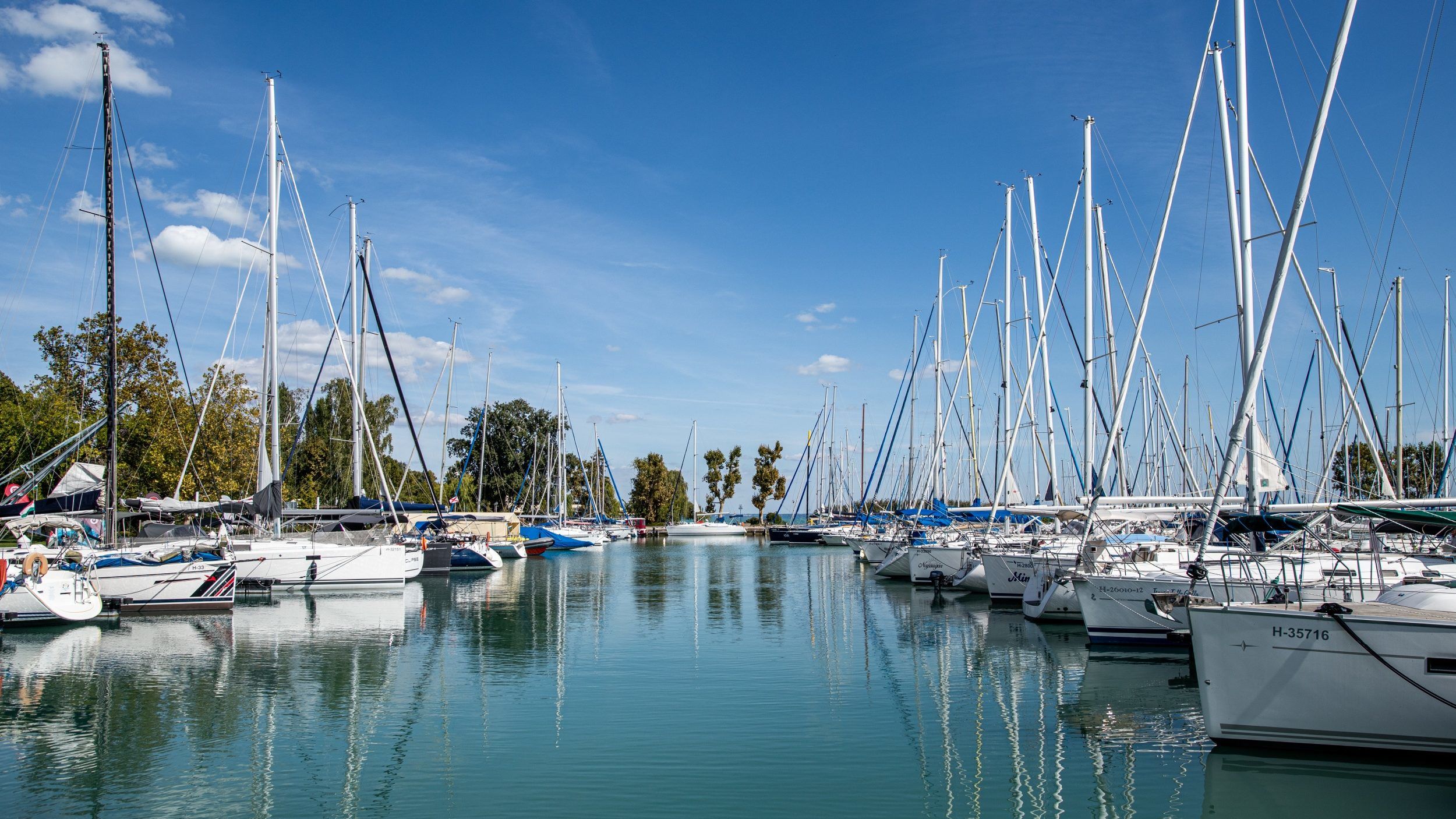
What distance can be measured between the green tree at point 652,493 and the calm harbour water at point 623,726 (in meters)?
90.9

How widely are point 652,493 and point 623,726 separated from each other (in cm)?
10497

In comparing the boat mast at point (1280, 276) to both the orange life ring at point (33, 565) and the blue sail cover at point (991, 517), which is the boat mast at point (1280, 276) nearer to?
the blue sail cover at point (991, 517)

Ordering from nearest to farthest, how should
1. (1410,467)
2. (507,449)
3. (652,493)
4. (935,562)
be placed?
(935,562) → (1410,467) → (507,449) → (652,493)

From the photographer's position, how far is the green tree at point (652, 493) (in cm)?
12050

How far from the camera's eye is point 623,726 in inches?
629

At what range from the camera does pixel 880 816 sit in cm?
1153

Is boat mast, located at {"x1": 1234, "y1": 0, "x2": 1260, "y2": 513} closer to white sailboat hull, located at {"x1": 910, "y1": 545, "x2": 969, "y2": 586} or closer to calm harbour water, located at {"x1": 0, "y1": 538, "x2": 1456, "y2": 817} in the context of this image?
calm harbour water, located at {"x1": 0, "y1": 538, "x2": 1456, "y2": 817}

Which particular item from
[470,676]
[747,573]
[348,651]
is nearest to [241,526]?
[348,651]

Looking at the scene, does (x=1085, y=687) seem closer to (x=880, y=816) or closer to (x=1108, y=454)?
(x=1108, y=454)

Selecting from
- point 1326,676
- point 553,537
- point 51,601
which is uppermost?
point 1326,676

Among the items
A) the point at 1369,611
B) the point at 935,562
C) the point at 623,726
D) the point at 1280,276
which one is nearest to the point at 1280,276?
the point at 1280,276

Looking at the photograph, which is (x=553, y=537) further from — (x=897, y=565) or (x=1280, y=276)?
(x=1280, y=276)

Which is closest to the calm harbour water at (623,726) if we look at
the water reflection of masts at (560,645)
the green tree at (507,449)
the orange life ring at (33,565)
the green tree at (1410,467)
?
the water reflection of masts at (560,645)

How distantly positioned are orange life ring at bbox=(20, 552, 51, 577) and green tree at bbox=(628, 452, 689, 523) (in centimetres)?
9423
